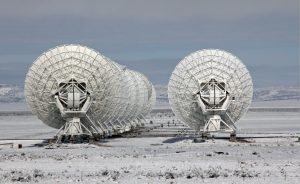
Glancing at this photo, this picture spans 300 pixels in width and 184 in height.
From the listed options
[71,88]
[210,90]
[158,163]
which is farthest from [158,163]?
[210,90]

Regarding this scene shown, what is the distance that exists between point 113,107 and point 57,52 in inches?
374

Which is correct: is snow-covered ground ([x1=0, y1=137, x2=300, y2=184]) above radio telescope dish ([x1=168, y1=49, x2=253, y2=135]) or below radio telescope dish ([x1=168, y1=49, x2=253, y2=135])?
below

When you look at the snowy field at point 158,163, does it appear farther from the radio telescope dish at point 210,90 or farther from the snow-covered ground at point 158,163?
the radio telescope dish at point 210,90

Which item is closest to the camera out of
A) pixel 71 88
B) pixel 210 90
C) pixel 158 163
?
pixel 158 163

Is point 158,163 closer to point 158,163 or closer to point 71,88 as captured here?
point 158,163

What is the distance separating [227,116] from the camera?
66250 millimetres

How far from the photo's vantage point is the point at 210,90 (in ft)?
211

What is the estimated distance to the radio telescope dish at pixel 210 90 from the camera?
64.4m

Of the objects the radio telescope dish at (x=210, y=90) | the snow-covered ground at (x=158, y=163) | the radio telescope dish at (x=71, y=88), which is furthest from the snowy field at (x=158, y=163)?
the radio telescope dish at (x=210, y=90)

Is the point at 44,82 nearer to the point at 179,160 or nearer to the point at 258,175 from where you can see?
the point at 179,160

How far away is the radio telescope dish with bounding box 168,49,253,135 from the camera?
6444 cm

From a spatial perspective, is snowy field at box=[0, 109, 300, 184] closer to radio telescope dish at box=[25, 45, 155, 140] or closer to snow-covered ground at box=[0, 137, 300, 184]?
snow-covered ground at box=[0, 137, 300, 184]

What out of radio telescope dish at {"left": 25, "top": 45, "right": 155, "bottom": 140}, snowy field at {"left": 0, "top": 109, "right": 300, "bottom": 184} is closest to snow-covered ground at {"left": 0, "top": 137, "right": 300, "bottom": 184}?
snowy field at {"left": 0, "top": 109, "right": 300, "bottom": 184}

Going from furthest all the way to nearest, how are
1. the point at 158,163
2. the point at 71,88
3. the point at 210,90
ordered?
1. the point at 210,90
2. the point at 71,88
3. the point at 158,163
